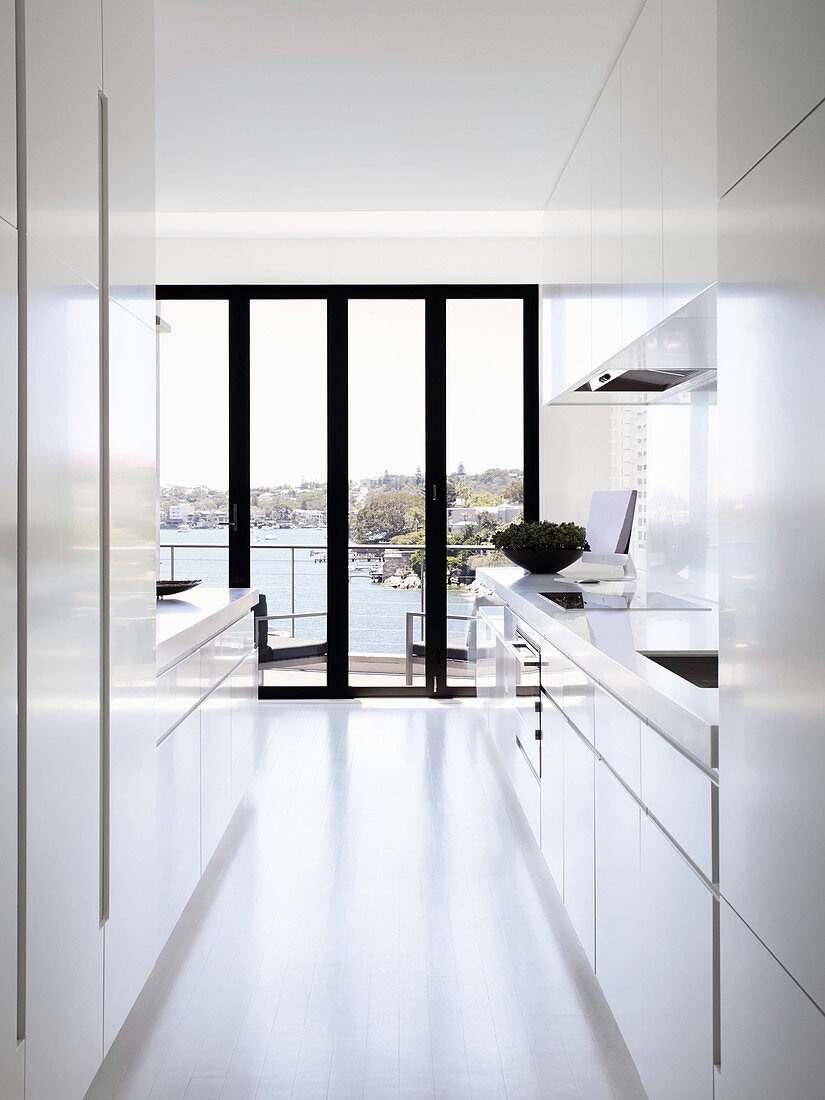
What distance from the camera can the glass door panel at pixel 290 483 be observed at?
5598mm

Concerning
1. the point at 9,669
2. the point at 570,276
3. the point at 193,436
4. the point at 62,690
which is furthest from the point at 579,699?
the point at 193,436

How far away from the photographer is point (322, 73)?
2.99 metres

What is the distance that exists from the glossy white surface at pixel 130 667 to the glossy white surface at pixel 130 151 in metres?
0.09

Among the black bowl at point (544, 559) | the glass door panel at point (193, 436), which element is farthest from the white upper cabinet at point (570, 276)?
the glass door panel at point (193, 436)

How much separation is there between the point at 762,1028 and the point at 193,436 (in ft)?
16.5

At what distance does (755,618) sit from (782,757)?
6.7 inches

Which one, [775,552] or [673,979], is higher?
[775,552]

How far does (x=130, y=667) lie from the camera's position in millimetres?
1931

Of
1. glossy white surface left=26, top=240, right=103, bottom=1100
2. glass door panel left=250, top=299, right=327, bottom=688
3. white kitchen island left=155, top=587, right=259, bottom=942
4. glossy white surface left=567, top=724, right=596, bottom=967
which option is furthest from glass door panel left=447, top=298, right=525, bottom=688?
glossy white surface left=26, top=240, right=103, bottom=1100

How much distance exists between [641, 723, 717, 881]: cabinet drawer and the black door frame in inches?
158

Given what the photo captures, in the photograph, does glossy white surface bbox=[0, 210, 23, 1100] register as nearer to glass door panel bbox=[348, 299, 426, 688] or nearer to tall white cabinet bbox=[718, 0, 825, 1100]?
tall white cabinet bbox=[718, 0, 825, 1100]

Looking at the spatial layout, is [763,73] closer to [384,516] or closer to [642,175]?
[642,175]

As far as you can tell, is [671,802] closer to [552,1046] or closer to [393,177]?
[552,1046]

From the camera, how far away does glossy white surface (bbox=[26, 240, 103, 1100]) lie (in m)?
1.39
